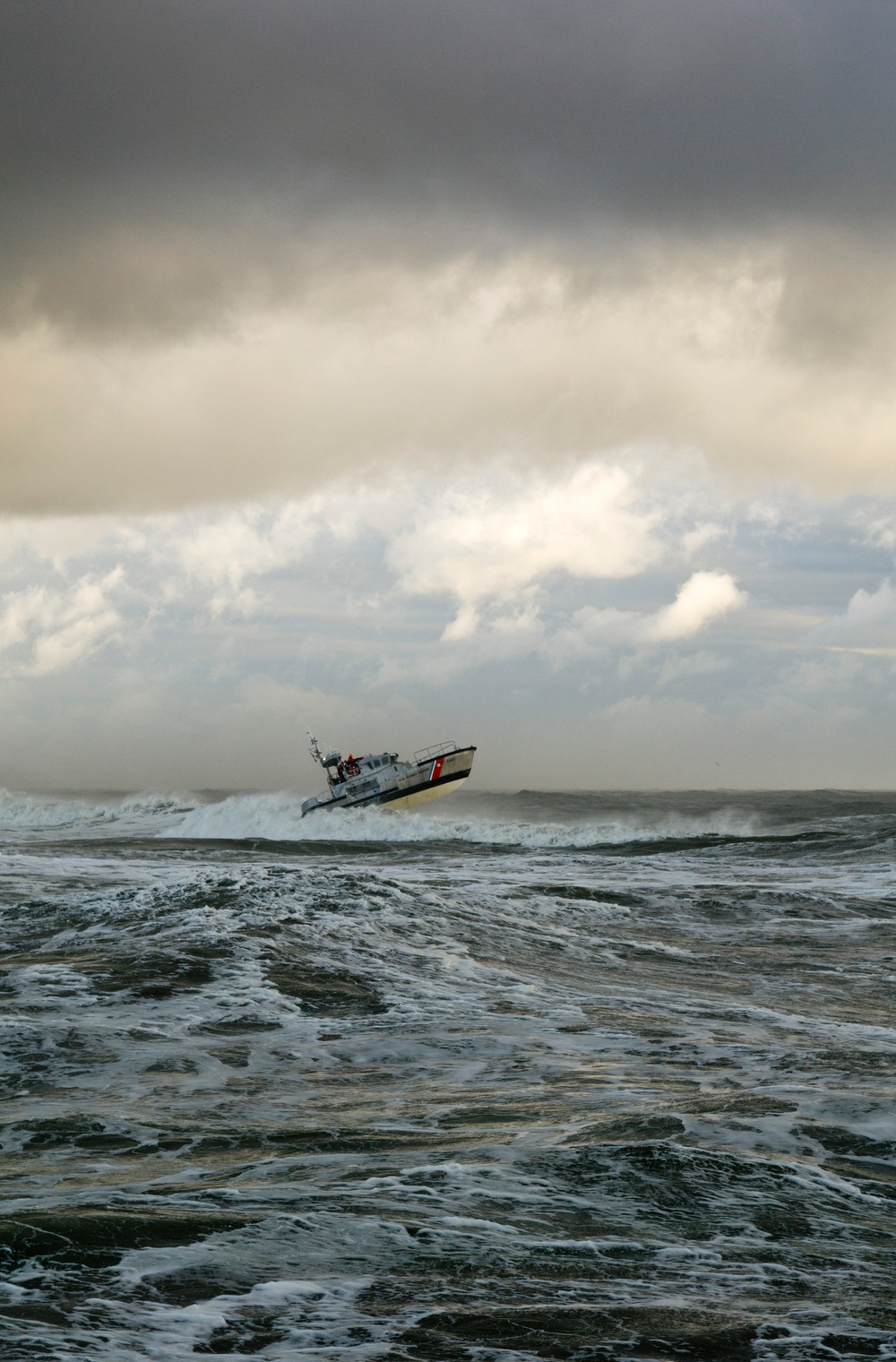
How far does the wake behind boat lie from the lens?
50.8 m

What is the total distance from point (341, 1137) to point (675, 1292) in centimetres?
310

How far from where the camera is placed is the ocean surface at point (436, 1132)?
4.21 m

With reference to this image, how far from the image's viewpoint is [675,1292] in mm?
4484

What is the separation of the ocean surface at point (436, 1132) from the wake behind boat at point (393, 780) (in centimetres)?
3069

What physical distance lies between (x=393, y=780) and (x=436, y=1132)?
4380 cm

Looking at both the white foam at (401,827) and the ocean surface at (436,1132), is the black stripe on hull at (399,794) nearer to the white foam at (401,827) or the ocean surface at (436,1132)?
the white foam at (401,827)

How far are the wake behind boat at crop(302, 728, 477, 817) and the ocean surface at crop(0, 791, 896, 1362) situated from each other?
30690mm

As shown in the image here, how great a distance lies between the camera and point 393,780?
5072 cm

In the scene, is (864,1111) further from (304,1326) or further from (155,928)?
(155,928)

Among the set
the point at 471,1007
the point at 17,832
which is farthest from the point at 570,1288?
the point at 17,832

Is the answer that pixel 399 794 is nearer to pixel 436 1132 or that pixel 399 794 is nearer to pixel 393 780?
pixel 393 780

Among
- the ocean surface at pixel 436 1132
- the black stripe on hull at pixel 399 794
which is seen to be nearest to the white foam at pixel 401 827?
the black stripe on hull at pixel 399 794

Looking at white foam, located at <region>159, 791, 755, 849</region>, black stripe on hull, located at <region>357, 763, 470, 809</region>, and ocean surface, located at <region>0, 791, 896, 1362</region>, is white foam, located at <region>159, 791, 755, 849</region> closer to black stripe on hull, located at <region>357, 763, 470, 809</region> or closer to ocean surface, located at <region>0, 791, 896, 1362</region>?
black stripe on hull, located at <region>357, 763, 470, 809</region>

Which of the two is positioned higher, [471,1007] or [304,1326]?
[304,1326]
